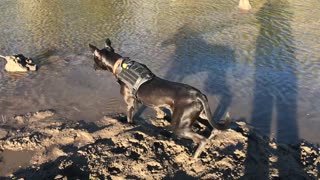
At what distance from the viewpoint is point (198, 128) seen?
704 cm

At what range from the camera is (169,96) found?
5965 mm

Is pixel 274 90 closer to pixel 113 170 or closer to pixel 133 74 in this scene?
pixel 133 74

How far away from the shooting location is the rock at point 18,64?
9.99 meters

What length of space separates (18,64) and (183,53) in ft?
16.8

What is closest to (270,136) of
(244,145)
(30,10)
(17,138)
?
(244,145)

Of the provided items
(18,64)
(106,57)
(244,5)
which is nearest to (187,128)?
(106,57)

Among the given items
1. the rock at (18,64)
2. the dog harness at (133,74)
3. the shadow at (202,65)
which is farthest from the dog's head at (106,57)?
the rock at (18,64)

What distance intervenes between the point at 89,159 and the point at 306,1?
53.3ft

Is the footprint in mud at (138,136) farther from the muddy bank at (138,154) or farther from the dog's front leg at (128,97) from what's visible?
the dog's front leg at (128,97)

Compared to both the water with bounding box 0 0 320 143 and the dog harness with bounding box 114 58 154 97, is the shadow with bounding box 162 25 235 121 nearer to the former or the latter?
the water with bounding box 0 0 320 143

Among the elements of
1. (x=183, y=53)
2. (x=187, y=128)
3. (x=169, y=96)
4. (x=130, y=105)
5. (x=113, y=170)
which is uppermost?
(x=169, y=96)

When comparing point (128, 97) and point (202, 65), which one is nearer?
point (128, 97)

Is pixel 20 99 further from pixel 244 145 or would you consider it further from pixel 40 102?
pixel 244 145

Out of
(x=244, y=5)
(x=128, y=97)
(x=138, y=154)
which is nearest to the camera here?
(x=138, y=154)
